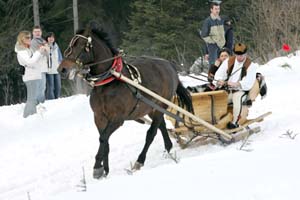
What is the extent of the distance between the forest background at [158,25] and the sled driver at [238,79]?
770 cm

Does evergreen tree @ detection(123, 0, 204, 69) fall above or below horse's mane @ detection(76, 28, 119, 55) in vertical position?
below

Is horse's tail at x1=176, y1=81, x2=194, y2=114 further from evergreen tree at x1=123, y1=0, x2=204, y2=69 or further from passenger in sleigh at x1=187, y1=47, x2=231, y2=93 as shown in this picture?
evergreen tree at x1=123, y1=0, x2=204, y2=69

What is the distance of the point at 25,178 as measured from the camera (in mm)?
7656

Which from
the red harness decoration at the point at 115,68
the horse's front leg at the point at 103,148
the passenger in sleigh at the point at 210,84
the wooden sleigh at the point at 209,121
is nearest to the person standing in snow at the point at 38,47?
the passenger in sleigh at the point at 210,84

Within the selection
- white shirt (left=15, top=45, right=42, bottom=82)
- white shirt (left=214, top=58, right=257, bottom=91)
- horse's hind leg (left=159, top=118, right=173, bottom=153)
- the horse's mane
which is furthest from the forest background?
the horse's mane

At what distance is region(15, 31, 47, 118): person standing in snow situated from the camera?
35.0ft

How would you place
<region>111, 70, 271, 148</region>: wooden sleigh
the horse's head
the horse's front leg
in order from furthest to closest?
<region>111, 70, 271, 148</region>: wooden sleigh → the horse's front leg → the horse's head

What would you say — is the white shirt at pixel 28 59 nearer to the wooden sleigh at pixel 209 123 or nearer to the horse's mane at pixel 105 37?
the wooden sleigh at pixel 209 123

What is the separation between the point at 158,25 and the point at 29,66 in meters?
12.0

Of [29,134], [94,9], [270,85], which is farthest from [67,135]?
[94,9]

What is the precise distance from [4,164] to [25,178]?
1115 millimetres

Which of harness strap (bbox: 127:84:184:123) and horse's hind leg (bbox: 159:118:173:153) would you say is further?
horse's hind leg (bbox: 159:118:173:153)

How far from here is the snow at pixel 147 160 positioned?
455 cm

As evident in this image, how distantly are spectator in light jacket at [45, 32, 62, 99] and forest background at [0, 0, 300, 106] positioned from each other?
4599mm
